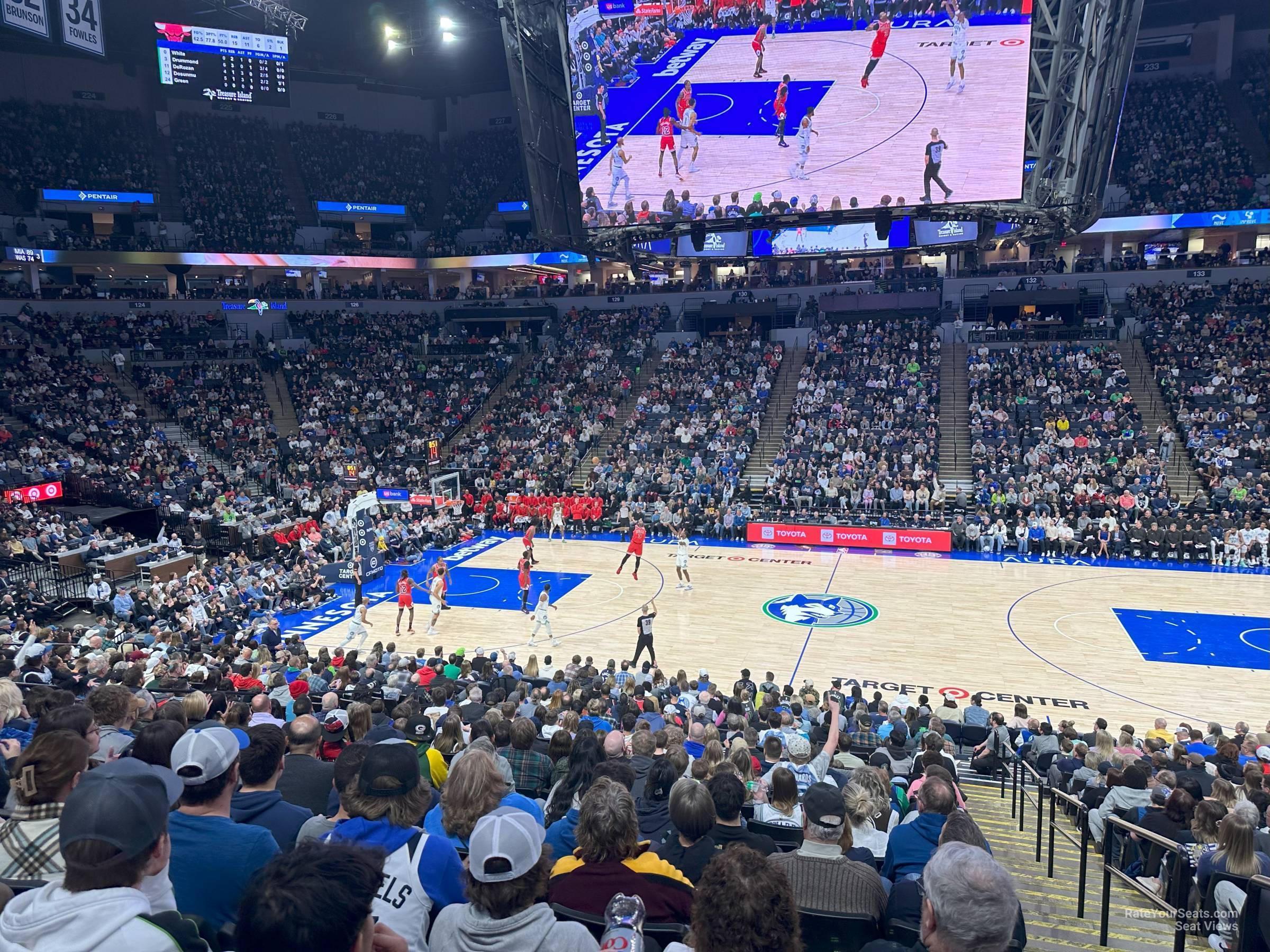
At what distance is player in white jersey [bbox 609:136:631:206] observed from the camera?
28.1 m

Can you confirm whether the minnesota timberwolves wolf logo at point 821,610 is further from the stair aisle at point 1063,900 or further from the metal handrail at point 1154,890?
the metal handrail at point 1154,890

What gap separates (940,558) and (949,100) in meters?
13.5

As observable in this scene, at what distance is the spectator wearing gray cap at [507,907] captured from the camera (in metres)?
2.93

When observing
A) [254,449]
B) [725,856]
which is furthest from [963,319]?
[725,856]

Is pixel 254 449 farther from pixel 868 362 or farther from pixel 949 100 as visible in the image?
pixel 949 100

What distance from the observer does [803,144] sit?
26906 millimetres

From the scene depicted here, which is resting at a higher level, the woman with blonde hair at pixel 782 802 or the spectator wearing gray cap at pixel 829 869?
the spectator wearing gray cap at pixel 829 869

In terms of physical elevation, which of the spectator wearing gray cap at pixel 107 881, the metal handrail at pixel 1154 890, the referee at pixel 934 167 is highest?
the referee at pixel 934 167

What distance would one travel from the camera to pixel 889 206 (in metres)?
26.5

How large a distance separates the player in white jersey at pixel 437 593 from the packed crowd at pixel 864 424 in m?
14.0

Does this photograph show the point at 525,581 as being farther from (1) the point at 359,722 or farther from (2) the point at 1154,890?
(2) the point at 1154,890

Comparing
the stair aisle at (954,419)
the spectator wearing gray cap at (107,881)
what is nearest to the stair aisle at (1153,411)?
the stair aisle at (954,419)

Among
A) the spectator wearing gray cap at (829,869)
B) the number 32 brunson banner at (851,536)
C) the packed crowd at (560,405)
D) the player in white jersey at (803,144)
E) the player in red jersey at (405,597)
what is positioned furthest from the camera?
the packed crowd at (560,405)

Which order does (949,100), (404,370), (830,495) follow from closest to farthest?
(949,100), (830,495), (404,370)
